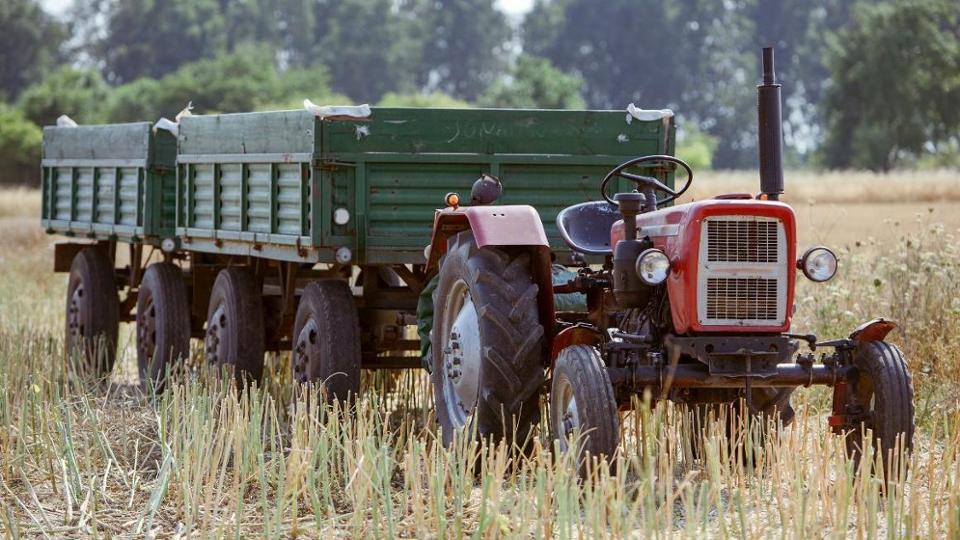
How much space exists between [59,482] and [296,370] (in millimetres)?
2300

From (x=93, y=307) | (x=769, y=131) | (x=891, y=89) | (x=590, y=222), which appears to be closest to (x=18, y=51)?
(x=891, y=89)

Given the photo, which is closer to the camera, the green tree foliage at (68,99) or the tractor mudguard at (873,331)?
the tractor mudguard at (873,331)

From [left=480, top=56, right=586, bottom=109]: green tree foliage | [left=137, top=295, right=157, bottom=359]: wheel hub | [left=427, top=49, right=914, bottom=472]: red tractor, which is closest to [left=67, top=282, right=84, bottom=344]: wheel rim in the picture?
[left=137, top=295, right=157, bottom=359]: wheel hub

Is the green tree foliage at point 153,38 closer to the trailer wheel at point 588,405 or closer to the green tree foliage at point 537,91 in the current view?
the green tree foliage at point 537,91

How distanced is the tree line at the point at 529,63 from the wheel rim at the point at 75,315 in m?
44.4

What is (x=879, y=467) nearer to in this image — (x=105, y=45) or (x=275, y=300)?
(x=275, y=300)

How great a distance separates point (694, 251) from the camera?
21.4 feet

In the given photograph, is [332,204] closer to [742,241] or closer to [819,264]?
[742,241]

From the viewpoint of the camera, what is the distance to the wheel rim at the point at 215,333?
33.4ft

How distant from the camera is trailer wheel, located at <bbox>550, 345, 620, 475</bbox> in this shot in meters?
6.26

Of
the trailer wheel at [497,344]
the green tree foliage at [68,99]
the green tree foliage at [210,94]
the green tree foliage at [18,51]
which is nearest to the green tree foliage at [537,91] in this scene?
the green tree foliage at [210,94]

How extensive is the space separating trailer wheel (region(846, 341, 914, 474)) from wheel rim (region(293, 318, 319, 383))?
3.32 metres

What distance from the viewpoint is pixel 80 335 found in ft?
39.9

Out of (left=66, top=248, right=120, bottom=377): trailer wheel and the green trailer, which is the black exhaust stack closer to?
the green trailer
